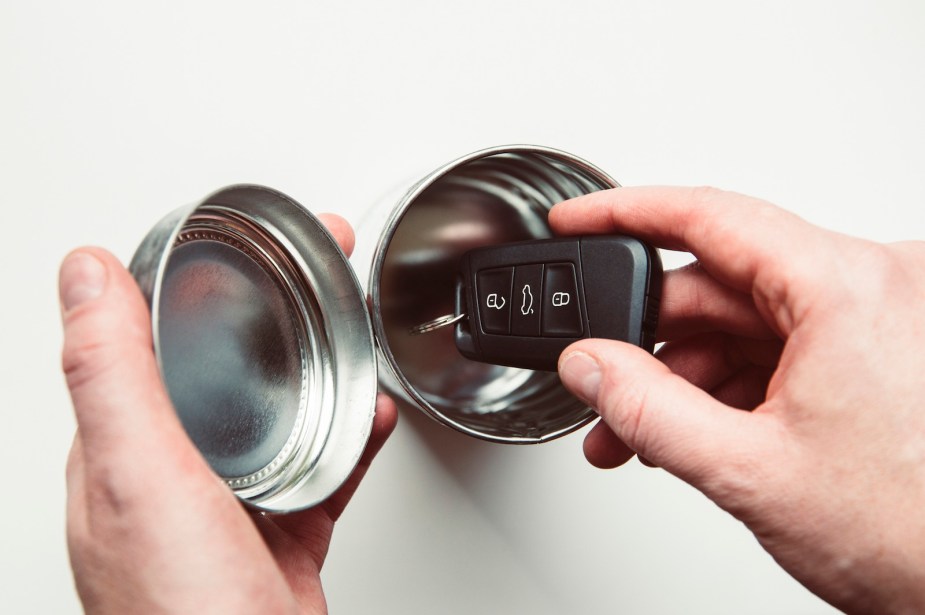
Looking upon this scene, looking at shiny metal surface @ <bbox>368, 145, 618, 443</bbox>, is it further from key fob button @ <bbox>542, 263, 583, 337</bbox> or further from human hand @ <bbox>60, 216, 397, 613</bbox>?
human hand @ <bbox>60, 216, 397, 613</bbox>

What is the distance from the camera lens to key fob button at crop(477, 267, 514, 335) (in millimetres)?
659

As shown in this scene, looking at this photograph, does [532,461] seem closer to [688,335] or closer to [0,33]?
[688,335]

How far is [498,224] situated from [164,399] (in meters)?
0.46

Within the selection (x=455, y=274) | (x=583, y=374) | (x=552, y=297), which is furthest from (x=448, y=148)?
(x=583, y=374)

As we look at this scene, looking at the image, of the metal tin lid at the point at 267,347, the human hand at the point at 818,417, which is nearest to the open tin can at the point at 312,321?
the metal tin lid at the point at 267,347

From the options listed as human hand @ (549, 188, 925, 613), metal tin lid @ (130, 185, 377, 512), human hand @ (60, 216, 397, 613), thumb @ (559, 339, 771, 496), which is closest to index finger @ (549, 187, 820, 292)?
human hand @ (549, 188, 925, 613)

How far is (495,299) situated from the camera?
0.67m

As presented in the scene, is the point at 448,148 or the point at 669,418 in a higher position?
the point at 448,148

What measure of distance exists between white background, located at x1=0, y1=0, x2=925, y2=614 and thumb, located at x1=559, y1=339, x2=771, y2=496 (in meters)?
0.29

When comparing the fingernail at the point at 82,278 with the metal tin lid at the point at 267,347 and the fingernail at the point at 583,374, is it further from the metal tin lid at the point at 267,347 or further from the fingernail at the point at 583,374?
the fingernail at the point at 583,374

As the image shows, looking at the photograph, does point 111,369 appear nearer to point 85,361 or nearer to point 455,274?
point 85,361

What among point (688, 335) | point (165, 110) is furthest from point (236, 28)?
point (688, 335)

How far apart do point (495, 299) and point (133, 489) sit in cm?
36

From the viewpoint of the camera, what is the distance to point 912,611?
0.50 metres
